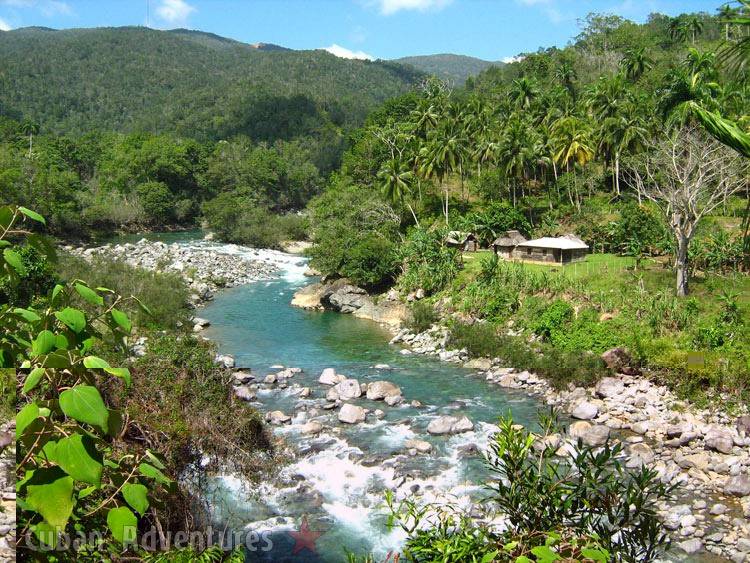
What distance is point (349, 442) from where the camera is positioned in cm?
1491

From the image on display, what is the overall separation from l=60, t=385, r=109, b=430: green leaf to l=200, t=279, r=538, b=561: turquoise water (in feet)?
11.8

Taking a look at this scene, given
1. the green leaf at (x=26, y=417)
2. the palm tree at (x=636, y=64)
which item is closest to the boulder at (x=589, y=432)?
the green leaf at (x=26, y=417)

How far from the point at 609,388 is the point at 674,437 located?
3042mm

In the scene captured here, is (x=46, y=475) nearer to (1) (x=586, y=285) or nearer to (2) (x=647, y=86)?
(1) (x=586, y=285)

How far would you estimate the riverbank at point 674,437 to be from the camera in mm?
11133

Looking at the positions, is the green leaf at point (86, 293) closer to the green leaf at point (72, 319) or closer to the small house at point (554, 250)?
the green leaf at point (72, 319)

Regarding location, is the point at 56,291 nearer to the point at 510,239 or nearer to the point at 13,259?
the point at 13,259

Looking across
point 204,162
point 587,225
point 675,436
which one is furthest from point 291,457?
point 204,162

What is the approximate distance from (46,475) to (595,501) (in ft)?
12.1

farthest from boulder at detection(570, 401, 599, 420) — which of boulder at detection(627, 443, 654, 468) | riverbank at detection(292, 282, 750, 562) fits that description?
boulder at detection(627, 443, 654, 468)

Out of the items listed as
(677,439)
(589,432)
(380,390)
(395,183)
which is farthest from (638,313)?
(395,183)

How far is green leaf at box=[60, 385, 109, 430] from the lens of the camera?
1.44 m

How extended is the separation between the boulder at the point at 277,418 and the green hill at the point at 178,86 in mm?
84579

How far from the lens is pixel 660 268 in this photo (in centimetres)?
2561
